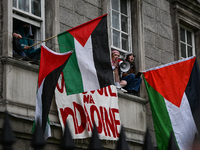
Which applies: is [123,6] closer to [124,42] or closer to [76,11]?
[124,42]

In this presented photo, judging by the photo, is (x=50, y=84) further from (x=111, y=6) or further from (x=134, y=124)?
(x=111, y=6)

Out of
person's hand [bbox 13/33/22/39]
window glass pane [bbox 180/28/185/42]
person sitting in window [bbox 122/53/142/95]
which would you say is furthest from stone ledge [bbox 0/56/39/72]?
window glass pane [bbox 180/28/185/42]

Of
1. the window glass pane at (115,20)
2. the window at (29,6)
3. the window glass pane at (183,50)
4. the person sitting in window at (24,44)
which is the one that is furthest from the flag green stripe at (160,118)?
the window glass pane at (183,50)

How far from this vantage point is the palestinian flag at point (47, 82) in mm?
7676

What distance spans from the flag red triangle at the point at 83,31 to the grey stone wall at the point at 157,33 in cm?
434

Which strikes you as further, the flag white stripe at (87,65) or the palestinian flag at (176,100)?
the palestinian flag at (176,100)

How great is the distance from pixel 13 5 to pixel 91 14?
2.55 meters

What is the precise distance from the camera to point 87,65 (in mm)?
8375

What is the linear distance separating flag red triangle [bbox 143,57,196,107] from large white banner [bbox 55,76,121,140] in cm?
160

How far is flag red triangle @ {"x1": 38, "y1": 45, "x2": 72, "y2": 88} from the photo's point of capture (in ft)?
25.8

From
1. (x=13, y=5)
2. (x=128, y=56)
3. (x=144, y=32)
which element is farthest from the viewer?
(x=144, y=32)

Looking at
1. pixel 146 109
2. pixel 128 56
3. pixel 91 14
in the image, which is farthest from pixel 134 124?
pixel 91 14

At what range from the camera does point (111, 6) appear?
1260cm

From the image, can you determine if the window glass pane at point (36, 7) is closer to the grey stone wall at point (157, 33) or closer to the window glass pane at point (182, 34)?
the grey stone wall at point (157, 33)
